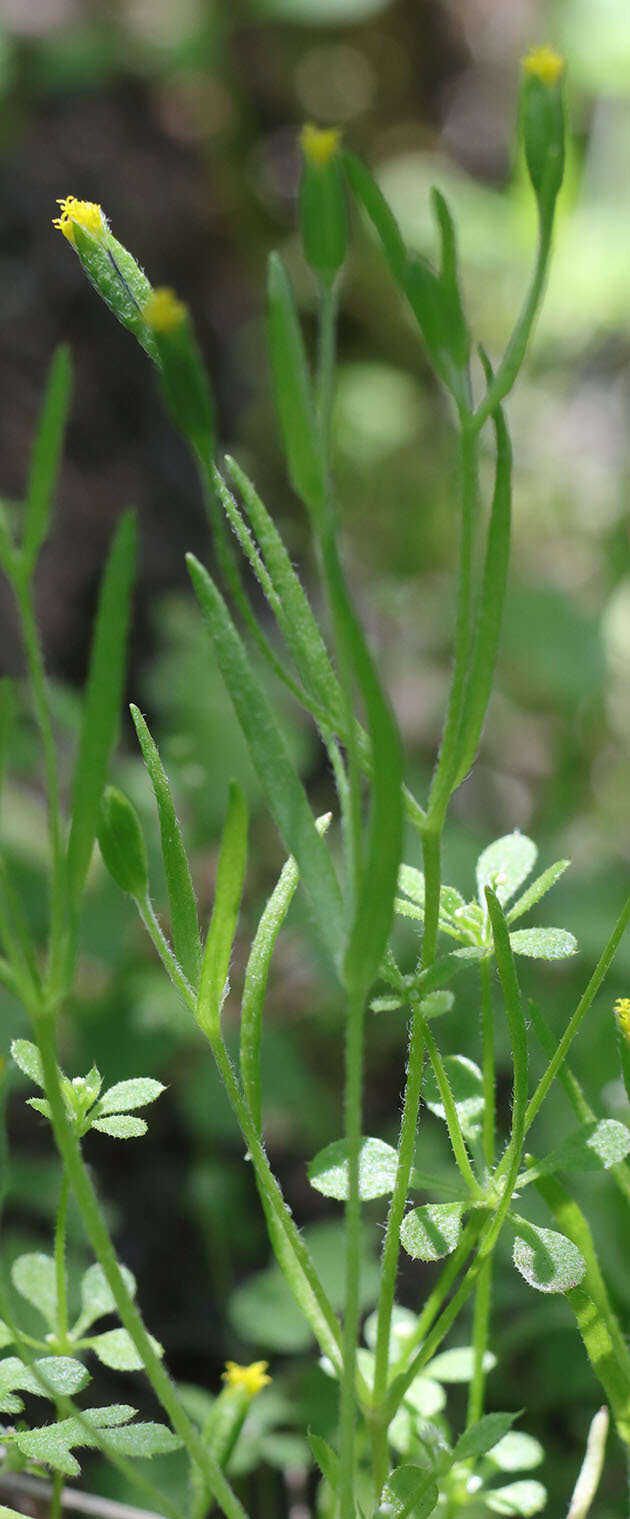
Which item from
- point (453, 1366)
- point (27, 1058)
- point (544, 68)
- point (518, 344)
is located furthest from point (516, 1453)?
point (544, 68)

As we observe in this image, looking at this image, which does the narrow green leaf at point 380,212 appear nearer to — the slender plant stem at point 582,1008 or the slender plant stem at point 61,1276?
A: the slender plant stem at point 582,1008

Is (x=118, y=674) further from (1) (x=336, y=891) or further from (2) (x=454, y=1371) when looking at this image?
(2) (x=454, y=1371)

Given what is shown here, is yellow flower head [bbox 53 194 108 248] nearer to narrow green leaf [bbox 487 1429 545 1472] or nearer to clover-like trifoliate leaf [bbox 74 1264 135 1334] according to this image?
clover-like trifoliate leaf [bbox 74 1264 135 1334]

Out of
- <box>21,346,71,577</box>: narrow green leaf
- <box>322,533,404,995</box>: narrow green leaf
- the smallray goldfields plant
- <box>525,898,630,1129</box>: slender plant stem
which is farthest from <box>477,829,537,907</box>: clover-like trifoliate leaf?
<box>21,346,71,577</box>: narrow green leaf

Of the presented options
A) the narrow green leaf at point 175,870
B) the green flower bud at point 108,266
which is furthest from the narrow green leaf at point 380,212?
the narrow green leaf at point 175,870

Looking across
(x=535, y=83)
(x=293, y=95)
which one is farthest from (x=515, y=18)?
(x=535, y=83)

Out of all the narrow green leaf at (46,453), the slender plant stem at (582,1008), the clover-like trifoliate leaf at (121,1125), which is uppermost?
the narrow green leaf at (46,453)

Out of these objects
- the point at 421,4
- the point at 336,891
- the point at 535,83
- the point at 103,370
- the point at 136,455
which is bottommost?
the point at 336,891
